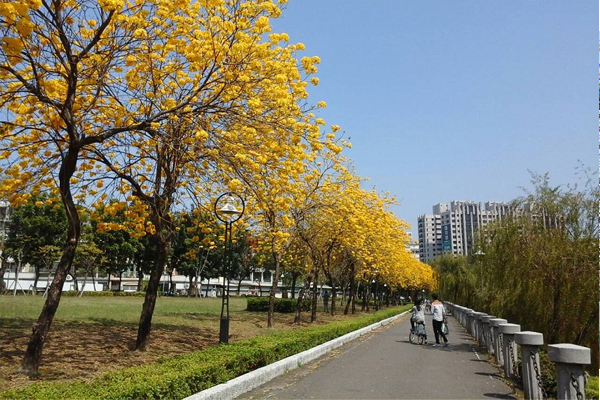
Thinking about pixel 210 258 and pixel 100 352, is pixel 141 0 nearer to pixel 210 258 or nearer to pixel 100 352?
pixel 100 352

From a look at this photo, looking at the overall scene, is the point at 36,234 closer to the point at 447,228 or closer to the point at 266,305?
the point at 266,305

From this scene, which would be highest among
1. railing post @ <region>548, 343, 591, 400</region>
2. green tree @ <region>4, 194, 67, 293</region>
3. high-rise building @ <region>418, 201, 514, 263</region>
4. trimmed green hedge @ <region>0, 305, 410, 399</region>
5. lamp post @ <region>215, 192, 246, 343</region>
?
high-rise building @ <region>418, 201, 514, 263</region>

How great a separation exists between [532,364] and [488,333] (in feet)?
20.5

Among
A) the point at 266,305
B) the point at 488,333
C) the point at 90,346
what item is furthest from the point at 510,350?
the point at 266,305

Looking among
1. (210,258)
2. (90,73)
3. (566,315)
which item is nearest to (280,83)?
(90,73)

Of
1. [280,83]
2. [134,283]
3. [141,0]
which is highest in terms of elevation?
[141,0]

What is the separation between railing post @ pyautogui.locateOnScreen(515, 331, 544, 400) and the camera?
23.5 feet

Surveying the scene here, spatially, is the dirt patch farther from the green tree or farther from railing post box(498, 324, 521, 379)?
the green tree

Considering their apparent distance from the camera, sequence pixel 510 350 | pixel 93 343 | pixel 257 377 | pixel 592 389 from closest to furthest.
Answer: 1. pixel 592 389
2. pixel 257 377
3. pixel 510 350
4. pixel 93 343

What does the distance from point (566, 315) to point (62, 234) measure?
40.4 m

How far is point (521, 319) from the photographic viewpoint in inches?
529

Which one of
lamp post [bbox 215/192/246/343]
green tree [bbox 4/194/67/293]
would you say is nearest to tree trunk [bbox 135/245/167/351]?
lamp post [bbox 215/192/246/343]

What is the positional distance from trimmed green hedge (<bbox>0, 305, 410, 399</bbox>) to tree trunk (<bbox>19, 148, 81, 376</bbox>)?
2.33 m

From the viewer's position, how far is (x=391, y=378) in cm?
904
